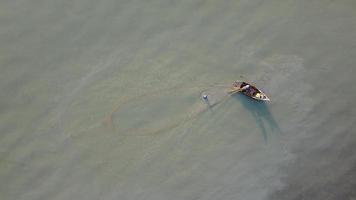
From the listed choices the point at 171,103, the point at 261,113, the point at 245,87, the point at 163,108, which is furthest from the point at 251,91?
the point at 163,108

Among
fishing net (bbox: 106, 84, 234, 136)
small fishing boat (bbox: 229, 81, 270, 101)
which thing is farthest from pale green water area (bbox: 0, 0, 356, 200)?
small fishing boat (bbox: 229, 81, 270, 101)

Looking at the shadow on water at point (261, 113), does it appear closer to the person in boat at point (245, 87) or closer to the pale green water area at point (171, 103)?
the pale green water area at point (171, 103)

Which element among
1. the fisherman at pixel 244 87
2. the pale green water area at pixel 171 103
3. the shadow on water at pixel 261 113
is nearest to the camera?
the pale green water area at pixel 171 103

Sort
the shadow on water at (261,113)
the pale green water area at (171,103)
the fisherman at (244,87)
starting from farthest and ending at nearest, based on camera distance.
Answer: the shadow on water at (261,113)
the fisherman at (244,87)
the pale green water area at (171,103)

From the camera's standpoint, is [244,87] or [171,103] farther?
[171,103]

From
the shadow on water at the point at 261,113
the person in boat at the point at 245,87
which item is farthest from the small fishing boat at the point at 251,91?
the shadow on water at the point at 261,113

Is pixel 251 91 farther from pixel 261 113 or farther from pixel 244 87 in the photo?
pixel 261 113

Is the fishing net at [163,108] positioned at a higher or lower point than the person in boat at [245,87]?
higher
